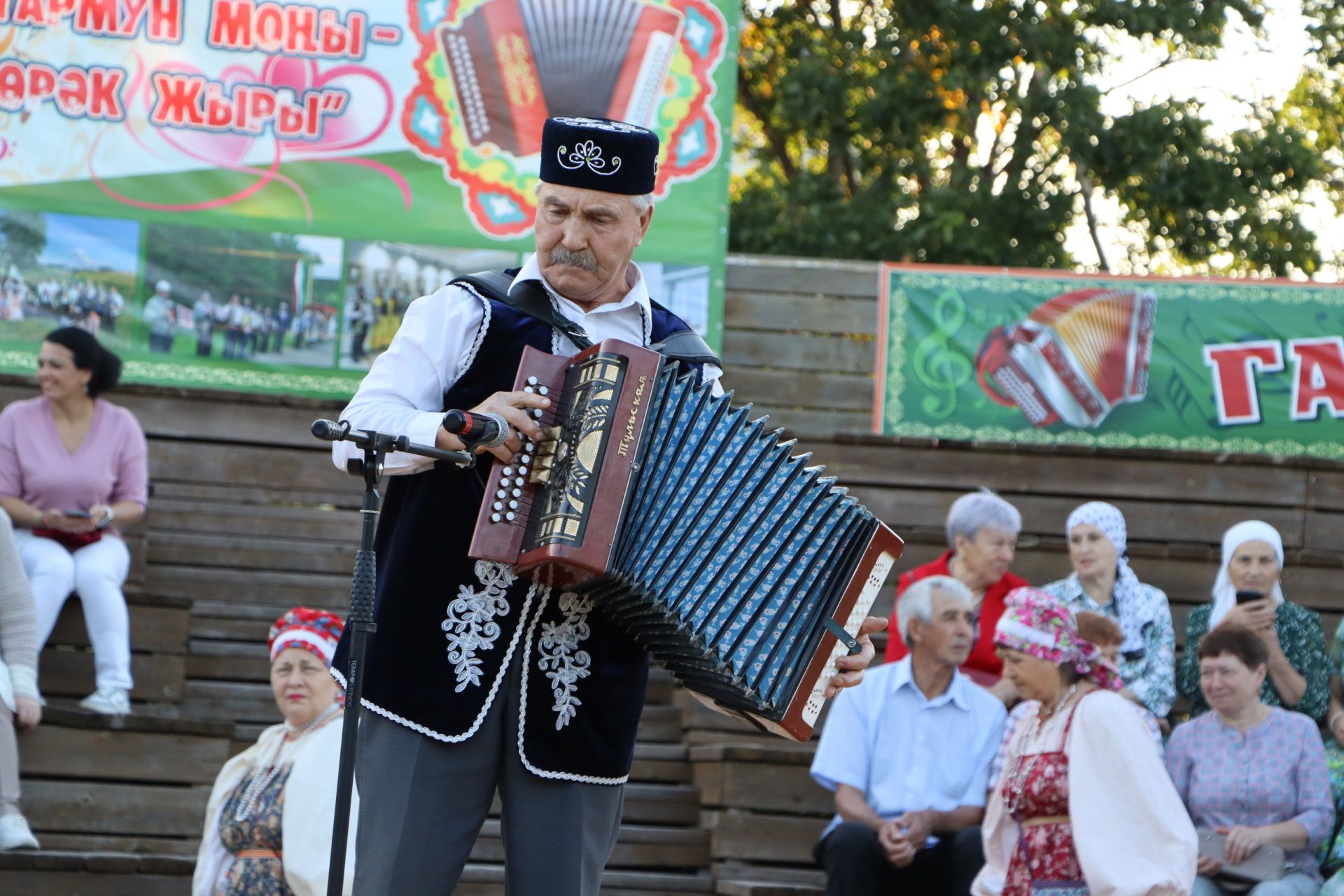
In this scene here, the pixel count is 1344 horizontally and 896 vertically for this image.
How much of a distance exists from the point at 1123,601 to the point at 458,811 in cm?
375

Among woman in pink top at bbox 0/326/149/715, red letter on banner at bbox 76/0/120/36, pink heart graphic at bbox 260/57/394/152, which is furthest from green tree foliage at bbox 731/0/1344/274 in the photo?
woman in pink top at bbox 0/326/149/715

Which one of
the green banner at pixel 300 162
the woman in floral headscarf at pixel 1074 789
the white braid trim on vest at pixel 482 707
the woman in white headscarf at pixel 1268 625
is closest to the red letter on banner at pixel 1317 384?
the woman in white headscarf at pixel 1268 625

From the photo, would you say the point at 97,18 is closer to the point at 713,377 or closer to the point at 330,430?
the point at 713,377

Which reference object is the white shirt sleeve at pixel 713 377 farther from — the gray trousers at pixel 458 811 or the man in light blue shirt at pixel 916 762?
the man in light blue shirt at pixel 916 762

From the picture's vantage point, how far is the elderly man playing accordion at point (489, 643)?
2600mm

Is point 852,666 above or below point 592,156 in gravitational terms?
below

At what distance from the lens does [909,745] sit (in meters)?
5.29

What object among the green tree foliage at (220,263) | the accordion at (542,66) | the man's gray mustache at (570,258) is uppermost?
the accordion at (542,66)

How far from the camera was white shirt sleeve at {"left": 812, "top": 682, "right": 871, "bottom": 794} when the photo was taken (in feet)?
17.3

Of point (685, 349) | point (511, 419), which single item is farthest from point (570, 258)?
point (511, 419)

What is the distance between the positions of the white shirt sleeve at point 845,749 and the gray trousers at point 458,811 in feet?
8.74

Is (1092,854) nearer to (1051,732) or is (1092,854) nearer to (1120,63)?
(1051,732)

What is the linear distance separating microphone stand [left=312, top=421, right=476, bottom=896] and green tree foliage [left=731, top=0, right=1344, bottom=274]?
7.91 metres

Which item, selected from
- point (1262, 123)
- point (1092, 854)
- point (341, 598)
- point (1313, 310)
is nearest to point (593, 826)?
point (1092, 854)
